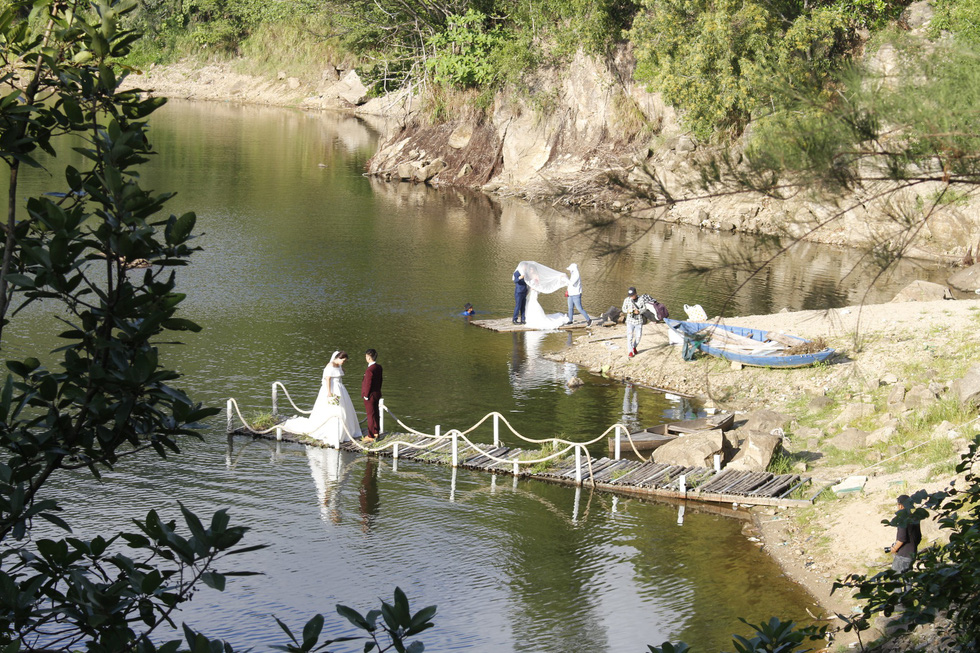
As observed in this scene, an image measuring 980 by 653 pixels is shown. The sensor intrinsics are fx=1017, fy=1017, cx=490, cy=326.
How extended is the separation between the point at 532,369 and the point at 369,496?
773 cm

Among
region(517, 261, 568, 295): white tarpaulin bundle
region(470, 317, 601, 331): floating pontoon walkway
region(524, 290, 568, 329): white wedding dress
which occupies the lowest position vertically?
region(470, 317, 601, 331): floating pontoon walkway

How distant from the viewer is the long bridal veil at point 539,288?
26203mm

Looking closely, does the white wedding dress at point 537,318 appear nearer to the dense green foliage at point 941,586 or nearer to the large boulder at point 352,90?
the dense green foliage at point 941,586

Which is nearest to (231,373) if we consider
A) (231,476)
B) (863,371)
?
(231,476)

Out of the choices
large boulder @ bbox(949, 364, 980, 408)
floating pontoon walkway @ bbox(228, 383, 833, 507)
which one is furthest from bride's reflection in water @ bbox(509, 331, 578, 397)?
large boulder @ bbox(949, 364, 980, 408)

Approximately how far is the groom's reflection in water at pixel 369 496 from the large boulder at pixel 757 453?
5.72 m

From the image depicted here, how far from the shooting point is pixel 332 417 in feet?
58.0

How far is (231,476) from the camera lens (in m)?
16.4

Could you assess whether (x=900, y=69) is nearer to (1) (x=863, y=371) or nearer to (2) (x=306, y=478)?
(2) (x=306, y=478)

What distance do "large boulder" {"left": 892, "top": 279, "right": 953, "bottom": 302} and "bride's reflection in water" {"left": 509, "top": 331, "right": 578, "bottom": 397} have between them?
9.32m

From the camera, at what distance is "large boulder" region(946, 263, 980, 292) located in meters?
31.3

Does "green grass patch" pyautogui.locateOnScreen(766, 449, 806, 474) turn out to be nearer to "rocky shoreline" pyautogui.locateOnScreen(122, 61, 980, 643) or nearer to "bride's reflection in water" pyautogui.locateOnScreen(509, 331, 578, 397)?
"rocky shoreline" pyautogui.locateOnScreen(122, 61, 980, 643)

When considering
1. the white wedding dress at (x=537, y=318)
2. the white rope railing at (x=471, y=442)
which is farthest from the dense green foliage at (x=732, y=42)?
the white rope railing at (x=471, y=442)

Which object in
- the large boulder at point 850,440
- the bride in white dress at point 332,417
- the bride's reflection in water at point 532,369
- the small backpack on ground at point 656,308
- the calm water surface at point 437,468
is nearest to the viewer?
the calm water surface at point 437,468
